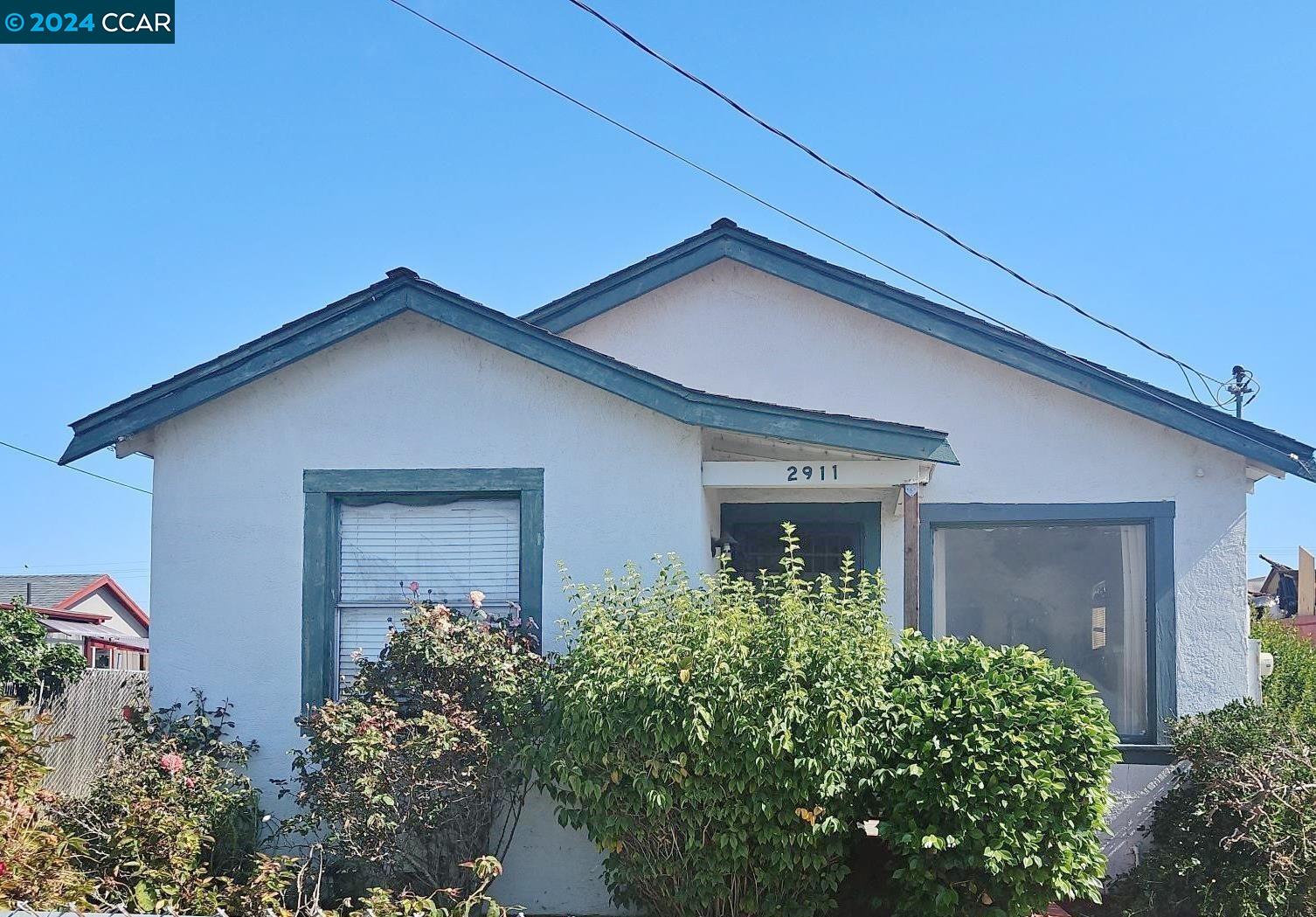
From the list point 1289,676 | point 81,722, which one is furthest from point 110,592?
point 1289,676

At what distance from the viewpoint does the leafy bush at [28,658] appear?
1079cm

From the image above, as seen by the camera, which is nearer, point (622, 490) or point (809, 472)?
point (622, 490)

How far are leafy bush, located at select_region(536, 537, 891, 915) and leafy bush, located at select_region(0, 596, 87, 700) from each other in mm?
6314

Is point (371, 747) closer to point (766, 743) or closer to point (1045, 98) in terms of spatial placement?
point (766, 743)

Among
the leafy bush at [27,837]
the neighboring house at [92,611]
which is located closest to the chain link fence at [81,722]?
the leafy bush at [27,837]

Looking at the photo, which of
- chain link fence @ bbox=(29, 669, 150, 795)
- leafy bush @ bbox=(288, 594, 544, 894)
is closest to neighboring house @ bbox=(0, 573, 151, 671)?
chain link fence @ bbox=(29, 669, 150, 795)

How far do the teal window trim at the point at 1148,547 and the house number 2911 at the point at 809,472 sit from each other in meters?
1.48

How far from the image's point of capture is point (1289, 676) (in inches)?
486

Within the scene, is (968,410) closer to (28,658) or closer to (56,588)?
(28,658)

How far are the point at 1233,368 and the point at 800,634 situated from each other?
292 inches

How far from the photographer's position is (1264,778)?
7.12m

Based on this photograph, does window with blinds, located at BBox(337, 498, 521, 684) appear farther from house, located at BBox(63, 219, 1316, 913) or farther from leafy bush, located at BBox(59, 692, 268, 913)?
leafy bush, located at BBox(59, 692, 268, 913)

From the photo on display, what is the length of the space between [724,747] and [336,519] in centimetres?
321

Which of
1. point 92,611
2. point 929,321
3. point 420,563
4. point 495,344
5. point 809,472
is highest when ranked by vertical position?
point 929,321
